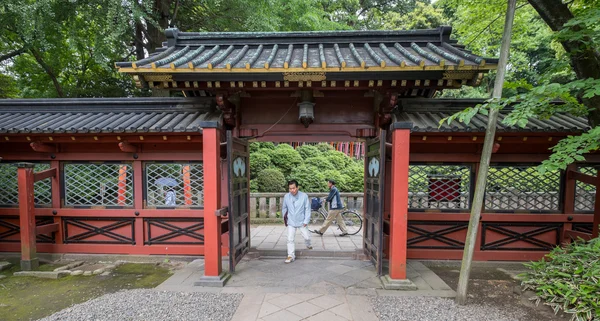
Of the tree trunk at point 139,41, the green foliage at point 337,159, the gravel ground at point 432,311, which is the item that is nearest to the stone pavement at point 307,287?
the gravel ground at point 432,311

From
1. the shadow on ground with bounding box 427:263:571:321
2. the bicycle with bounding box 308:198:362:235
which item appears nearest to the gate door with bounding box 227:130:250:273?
the bicycle with bounding box 308:198:362:235

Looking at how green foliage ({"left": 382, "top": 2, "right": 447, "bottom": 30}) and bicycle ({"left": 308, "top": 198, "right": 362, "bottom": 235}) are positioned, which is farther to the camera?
green foliage ({"left": 382, "top": 2, "right": 447, "bottom": 30})

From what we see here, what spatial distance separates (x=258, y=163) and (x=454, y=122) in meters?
8.13

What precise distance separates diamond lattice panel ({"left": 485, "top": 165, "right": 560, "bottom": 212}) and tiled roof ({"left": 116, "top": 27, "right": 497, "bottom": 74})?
263cm

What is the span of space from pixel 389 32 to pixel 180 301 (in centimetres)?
613

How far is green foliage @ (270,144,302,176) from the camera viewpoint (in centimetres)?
1216

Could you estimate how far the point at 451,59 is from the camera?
4285mm

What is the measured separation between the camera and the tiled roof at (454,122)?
15.6ft

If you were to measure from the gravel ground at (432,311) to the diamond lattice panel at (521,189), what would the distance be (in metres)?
2.50

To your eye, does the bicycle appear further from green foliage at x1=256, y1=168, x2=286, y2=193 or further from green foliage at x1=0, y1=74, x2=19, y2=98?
green foliage at x1=0, y1=74, x2=19, y2=98

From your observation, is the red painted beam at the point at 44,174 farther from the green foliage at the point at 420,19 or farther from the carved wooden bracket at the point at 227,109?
the green foliage at the point at 420,19

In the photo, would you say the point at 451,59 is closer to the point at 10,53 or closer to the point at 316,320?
the point at 316,320

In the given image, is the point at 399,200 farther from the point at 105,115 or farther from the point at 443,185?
the point at 105,115

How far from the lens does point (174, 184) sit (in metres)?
5.71
